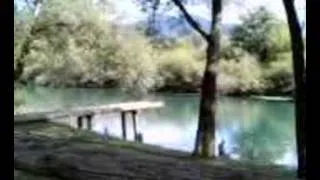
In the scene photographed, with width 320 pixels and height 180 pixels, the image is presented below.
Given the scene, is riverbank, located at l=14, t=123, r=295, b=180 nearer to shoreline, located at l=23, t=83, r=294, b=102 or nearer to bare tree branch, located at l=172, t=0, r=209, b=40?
bare tree branch, located at l=172, t=0, r=209, b=40

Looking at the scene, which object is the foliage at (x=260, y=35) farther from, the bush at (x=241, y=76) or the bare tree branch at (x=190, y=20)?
the bare tree branch at (x=190, y=20)

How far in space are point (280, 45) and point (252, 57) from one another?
0.93 meters

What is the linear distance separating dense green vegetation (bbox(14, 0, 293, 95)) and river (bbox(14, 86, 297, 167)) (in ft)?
0.98

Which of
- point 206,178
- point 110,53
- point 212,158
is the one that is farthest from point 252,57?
point 206,178

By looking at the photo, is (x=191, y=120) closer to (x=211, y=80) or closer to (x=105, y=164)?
(x=211, y=80)

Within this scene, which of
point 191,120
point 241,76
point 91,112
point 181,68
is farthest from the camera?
point 181,68

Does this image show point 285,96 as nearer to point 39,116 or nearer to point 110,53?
point 110,53

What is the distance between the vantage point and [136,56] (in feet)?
46.2

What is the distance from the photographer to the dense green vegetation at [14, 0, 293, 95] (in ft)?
41.7

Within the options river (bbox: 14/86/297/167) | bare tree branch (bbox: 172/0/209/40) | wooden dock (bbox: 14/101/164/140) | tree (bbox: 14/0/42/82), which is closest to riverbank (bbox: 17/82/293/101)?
river (bbox: 14/86/297/167)

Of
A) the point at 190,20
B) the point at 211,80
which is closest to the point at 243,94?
the point at 211,80

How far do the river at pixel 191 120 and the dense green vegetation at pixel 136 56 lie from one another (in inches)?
11.7

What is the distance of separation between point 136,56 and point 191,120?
184 centimetres
